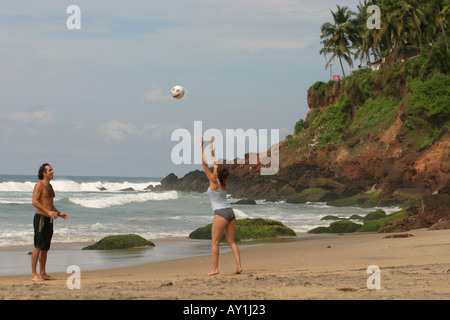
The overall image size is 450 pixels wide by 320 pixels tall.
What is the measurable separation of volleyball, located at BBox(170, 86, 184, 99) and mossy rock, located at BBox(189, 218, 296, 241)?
6650mm

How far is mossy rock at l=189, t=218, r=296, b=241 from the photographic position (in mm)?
17953

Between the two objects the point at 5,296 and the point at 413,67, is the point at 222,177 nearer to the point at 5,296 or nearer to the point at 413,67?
the point at 5,296

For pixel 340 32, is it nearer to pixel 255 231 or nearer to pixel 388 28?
pixel 388 28

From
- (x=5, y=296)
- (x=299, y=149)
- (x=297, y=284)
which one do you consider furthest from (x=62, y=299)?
(x=299, y=149)

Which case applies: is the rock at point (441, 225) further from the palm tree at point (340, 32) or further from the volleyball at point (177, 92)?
the palm tree at point (340, 32)

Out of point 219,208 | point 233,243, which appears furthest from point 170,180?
point 219,208

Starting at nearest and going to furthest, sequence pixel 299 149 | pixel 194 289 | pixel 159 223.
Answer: pixel 194 289 < pixel 159 223 < pixel 299 149

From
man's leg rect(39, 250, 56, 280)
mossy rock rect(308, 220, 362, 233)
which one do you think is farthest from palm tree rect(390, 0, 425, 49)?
man's leg rect(39, 250, 56, 280)

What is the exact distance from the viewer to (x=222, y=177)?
8391 mm

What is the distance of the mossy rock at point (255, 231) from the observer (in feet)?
58.9

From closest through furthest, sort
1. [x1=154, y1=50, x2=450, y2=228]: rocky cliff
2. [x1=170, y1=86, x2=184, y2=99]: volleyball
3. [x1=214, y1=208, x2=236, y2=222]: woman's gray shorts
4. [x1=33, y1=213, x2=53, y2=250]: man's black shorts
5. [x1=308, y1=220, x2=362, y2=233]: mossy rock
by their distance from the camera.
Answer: [x1=214, y1=208, x2=236, y2=222]: woman's gray shorts, [x1=33, y1=213, x2=53, y2=250]: man's black shorts, [x1=170, y1=86, x2=184, y2=99]: volleyball, [x1=308, y1=220, x2=362, y2=233]: mossy rock, [x1=154, y1=50, x2=450, y2=228]: rocky cliff

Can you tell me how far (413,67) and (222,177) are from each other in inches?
1861

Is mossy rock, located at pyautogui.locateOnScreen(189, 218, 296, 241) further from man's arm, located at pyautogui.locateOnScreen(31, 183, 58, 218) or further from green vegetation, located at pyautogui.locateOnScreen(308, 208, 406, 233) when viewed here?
man's arm, located at pyautogui.locateOnScreen(31, 183, 58, 218)
